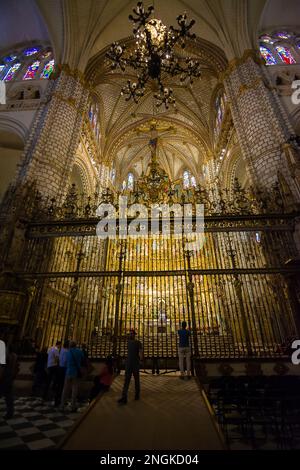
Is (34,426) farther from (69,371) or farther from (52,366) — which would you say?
(52,366)

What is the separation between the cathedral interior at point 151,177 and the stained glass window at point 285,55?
0.12m

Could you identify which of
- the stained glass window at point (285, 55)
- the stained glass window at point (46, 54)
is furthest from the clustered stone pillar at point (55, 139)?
the stained glass window at point (285, 55)

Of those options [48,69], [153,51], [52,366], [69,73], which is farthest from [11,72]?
[52,366]

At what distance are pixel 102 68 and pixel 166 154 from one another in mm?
12292

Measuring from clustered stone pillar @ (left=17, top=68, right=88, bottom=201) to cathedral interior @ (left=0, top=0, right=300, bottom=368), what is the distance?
0.21 ft

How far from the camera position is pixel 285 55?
571 inches

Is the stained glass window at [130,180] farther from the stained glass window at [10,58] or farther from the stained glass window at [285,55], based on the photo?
the stained glass window at [285,55]

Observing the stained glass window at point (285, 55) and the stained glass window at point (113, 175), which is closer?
the stained glass window at point (285, 55)

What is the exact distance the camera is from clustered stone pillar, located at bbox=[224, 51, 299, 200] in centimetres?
948

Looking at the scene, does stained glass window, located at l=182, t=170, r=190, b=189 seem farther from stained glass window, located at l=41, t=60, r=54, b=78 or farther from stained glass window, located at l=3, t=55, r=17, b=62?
stained glass window, located at l=3, t=55, r=17, b=62

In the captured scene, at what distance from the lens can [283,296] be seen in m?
6.68

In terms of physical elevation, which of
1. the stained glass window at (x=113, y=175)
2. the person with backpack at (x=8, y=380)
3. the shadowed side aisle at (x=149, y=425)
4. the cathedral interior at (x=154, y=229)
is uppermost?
the stained glass window at (x=113, y=175)

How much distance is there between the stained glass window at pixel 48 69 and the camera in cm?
1499
